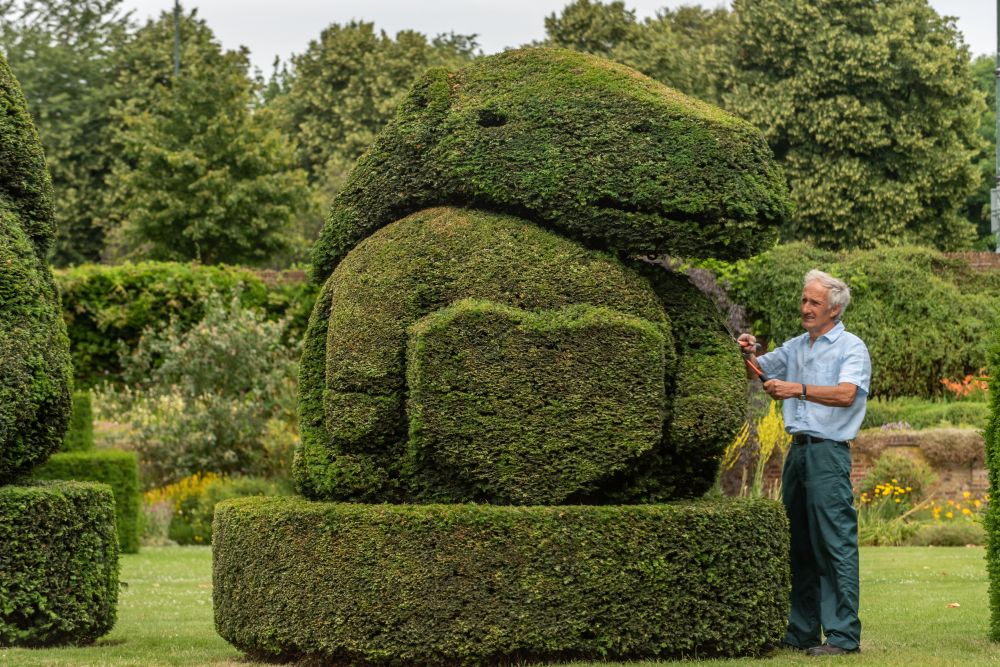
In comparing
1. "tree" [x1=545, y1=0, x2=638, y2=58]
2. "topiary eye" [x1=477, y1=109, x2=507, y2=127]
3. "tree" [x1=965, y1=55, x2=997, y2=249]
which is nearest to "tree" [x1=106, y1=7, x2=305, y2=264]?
"tree" [x1=545, y1=0, x2=638, y2=58]

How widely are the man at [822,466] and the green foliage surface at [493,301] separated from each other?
469mm

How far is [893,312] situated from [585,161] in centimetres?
1637

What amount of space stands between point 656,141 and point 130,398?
1732 cm

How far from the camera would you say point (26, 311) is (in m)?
8.13

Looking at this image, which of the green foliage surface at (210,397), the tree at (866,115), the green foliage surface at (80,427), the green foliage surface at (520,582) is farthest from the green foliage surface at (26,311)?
the tree at (866,115)

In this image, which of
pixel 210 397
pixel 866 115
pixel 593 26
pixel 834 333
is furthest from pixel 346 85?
pixel 834 333

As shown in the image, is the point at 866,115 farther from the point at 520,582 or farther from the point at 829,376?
the point at 520,582

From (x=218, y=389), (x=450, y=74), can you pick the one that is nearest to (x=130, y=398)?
(x=218, y=389)

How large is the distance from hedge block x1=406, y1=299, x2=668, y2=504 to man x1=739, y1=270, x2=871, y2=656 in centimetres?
89

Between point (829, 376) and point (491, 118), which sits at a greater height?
point (491, 118)

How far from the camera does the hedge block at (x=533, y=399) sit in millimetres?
7109

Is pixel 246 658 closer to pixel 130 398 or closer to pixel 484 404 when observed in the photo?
pixel 484 404

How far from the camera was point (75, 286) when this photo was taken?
2423cm

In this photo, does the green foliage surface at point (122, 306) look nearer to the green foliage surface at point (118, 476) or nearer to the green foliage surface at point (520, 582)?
the green foliage surface at point (118, 476)
